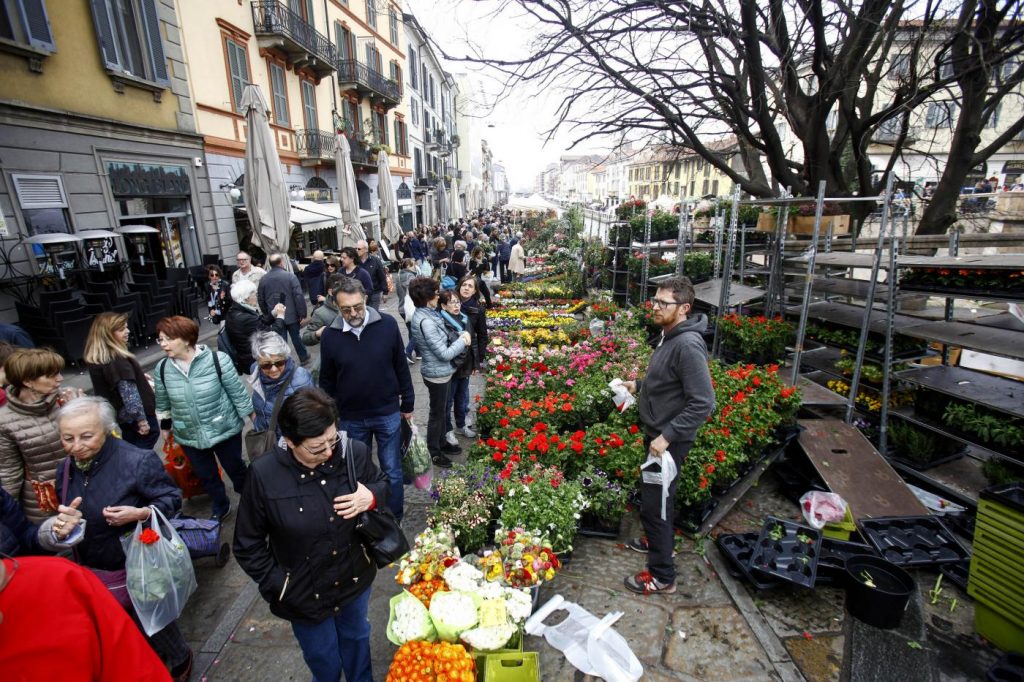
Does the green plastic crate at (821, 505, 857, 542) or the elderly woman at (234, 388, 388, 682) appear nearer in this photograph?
the elderly woman at (234, 388, 388, 682)

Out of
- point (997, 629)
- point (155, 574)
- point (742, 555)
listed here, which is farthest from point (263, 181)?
point (997, 629)

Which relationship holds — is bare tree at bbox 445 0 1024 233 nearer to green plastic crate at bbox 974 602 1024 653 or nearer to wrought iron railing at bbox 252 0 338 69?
green plastic crate at bbox 974 602 1024 653

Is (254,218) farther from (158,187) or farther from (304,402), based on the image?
(304,402)

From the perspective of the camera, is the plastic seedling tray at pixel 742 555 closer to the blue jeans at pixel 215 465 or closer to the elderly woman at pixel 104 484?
the elderly woman at pixel 104 484

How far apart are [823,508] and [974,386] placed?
2.10 metres

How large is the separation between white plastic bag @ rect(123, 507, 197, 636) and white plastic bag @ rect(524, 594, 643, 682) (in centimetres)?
191

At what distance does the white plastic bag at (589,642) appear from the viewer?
2.65 metres

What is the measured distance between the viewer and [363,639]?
2.41m

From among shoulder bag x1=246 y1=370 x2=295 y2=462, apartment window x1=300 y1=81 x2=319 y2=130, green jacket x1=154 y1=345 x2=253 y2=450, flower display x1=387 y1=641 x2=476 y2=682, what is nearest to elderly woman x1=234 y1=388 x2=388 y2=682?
flower display x1=387 y1=641 x2=476 y2=682

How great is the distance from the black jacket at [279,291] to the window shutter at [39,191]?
16.0ft

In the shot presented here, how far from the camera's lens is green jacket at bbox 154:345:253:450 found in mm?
3508

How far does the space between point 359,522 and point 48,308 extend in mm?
7968

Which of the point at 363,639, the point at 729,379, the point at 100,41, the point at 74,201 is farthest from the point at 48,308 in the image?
the point at 729,379

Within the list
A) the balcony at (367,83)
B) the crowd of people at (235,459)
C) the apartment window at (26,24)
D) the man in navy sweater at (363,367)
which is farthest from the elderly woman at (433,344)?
the balcony at (367,83)
